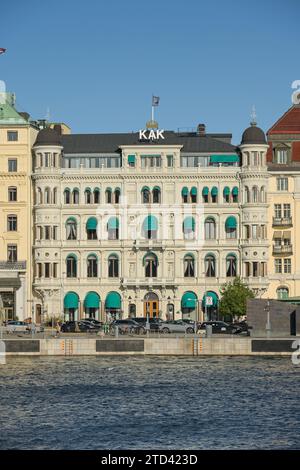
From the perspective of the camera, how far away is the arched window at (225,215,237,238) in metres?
137

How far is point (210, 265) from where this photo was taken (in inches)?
5408

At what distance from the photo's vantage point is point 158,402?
76.2 m

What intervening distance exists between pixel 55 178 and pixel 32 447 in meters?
78.1

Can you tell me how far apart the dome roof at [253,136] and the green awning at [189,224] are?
9250 mm

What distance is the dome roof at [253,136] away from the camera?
136250 millimetres

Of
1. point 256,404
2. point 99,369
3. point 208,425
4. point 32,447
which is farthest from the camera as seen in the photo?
point 99,369

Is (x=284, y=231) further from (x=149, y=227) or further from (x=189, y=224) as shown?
(x=149, y=227)

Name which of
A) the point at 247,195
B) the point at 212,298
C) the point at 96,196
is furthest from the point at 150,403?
the point at 96,196

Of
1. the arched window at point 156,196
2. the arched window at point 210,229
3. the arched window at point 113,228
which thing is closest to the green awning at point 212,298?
the arched window at point 210,229

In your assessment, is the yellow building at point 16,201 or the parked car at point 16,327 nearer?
the parked car at point 16,327

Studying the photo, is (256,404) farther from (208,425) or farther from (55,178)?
(55,178)

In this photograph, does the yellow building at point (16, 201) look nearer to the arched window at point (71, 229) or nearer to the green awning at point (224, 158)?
the arched window at point (71, 229)

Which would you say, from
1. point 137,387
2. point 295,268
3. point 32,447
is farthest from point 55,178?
point 32,447
